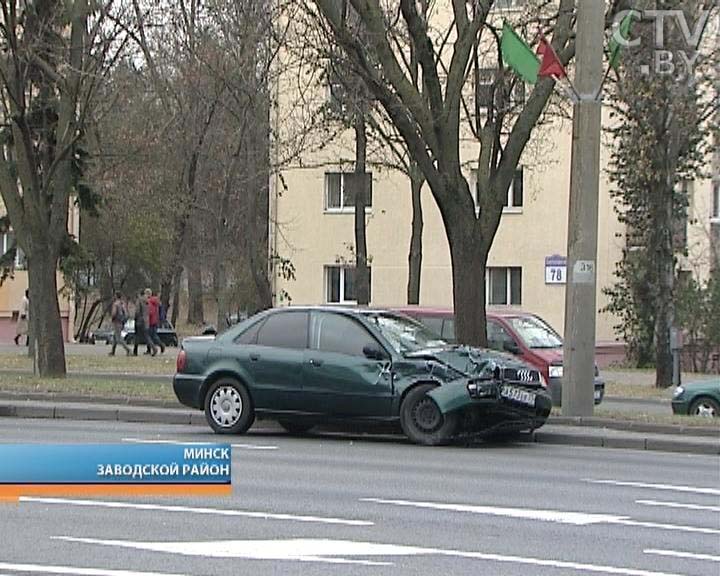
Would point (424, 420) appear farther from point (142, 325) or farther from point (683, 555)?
point (142, 325)

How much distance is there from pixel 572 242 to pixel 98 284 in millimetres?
47871

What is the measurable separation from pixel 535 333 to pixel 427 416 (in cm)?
750

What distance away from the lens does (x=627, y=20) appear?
20734mm

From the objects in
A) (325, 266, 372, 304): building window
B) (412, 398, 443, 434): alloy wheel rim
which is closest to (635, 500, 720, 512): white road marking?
(412, 398, 443, 434): alloy wheel rim

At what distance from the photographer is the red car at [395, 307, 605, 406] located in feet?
78.7

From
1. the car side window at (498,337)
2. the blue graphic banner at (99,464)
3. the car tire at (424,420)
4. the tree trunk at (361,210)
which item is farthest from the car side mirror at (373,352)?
the tree trunk at (361,210)

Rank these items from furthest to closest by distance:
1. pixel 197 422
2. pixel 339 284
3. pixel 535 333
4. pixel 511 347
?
pixel 339 284 → pixel 535 333 → pixel 511 347 → pixel 197 422

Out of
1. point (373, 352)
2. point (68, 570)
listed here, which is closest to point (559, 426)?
point (373, 352)

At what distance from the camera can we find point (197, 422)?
20422mm

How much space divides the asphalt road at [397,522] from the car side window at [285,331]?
7.41 ft

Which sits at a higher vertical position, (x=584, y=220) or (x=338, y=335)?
(x=584, y=220)

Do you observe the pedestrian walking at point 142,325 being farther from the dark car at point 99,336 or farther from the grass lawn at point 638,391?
the grass lawn at point 638,391

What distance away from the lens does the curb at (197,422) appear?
60.1ft

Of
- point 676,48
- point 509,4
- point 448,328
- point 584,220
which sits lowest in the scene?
point 448,328
